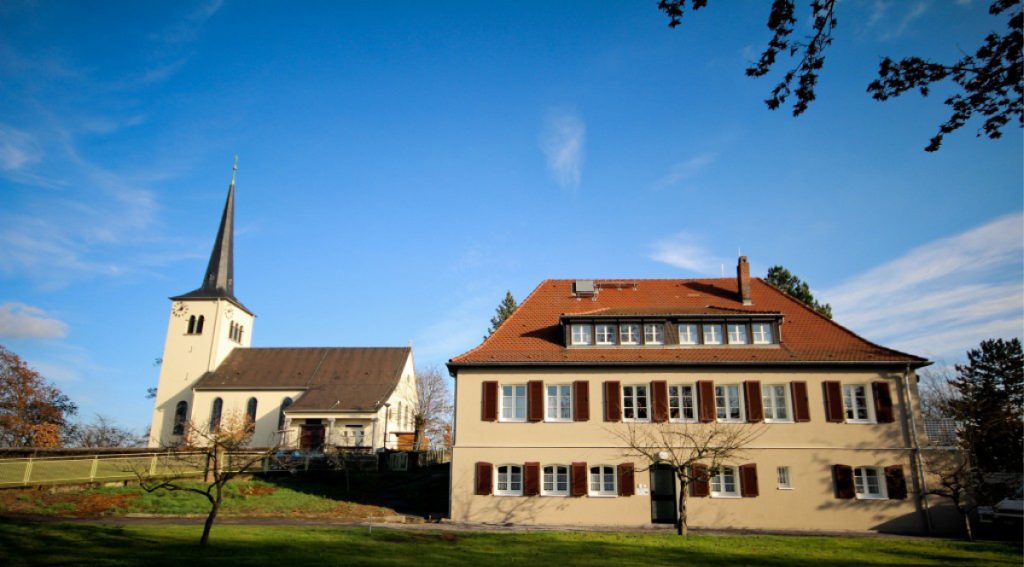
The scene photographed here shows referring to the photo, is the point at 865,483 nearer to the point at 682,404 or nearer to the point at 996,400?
the point at 682,404

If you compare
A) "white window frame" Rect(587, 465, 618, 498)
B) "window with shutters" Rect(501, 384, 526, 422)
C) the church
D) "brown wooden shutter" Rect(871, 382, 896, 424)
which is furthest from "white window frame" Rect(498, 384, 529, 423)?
the church

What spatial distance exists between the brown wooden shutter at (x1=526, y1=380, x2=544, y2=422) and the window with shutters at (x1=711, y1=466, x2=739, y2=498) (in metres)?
6.96

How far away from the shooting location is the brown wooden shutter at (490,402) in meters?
24.5

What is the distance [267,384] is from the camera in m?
48.4

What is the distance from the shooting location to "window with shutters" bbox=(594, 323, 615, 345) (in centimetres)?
2566

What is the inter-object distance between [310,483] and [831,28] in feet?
93.4

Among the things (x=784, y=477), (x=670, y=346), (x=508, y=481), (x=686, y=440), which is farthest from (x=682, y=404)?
(x=508, y=481)

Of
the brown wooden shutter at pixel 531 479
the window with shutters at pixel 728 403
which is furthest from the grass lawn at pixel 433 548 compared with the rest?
the window with shutters at pixel 728 403

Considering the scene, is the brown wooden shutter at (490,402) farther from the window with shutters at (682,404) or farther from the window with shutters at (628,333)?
the window with shutters at (682,404)

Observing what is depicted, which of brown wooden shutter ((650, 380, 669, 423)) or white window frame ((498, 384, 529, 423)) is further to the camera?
white window frame ((498, 384, 529, 423))

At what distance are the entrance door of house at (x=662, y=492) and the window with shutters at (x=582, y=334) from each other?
571 cm

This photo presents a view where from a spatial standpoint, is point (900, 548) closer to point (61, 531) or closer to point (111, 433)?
point (61, 531)

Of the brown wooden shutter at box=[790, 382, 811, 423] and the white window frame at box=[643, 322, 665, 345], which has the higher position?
the white window frame at box=[643, 322, 665, 345]

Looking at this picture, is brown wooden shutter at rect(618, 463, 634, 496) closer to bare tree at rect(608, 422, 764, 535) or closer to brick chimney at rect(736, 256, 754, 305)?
bare tree at rect(608, 422, 764, 535)
